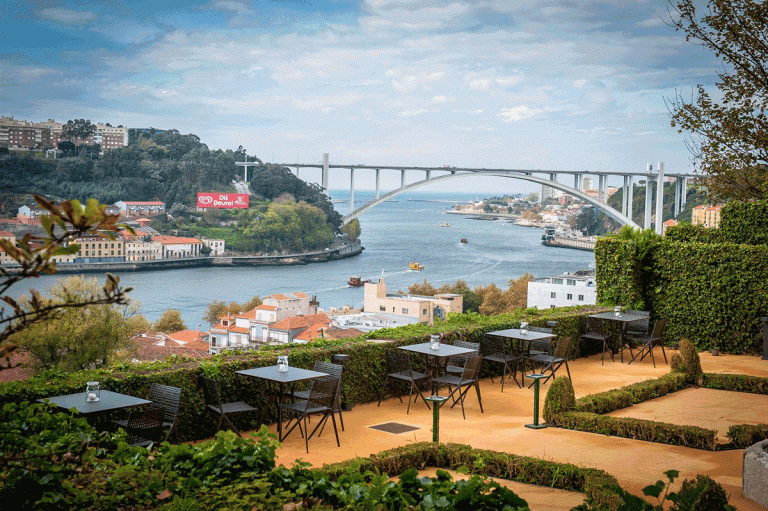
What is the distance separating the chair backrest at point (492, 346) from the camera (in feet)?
22.4

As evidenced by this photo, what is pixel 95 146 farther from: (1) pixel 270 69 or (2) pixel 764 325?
(2) pixel 764 325

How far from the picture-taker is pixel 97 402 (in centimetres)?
379

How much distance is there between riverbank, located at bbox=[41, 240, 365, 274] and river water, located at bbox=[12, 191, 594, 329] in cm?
77

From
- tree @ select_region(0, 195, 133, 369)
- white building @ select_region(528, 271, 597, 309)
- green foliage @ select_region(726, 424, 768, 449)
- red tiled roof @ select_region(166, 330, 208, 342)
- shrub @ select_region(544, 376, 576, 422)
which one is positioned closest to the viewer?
tree @ select_region(0, 195, 133, 369)

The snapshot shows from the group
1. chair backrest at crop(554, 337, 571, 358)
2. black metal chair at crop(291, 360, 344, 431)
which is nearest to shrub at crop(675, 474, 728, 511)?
black metal chair at crop(291, 360, 344, 431)

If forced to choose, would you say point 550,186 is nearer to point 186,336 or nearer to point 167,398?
point 186,336

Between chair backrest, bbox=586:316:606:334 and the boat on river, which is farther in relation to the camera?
the boat on river

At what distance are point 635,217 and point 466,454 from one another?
45.7 meters

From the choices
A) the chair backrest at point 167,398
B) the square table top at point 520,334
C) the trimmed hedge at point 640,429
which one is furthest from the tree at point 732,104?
the chair backrest at point 167,398

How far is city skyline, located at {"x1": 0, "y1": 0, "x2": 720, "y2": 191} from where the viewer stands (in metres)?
59.7

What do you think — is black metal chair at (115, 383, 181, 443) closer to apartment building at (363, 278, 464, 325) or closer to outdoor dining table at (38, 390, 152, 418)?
outdoor dining table at (38, 390, 152, 418)

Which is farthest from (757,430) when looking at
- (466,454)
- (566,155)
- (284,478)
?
(566,155)

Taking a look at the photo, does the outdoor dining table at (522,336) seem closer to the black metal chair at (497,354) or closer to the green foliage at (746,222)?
the black metal chair at (497,354)

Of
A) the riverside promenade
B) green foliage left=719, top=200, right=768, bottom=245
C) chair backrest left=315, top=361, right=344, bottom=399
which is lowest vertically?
the riverside promenade
